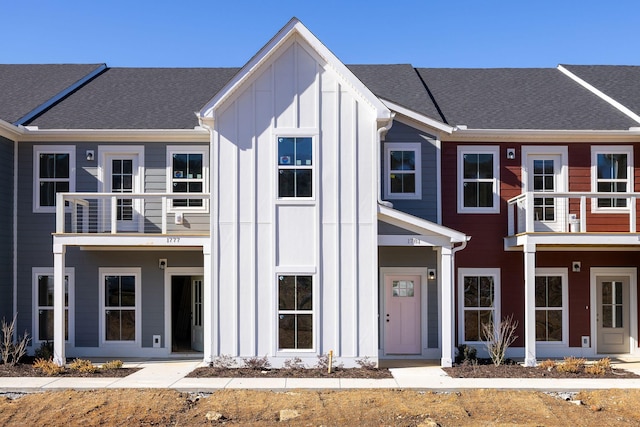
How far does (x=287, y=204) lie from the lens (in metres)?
14.5

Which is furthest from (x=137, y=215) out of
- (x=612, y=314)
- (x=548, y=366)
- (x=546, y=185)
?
(x=612, y=314)

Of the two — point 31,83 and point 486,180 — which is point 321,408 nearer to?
point 486,180

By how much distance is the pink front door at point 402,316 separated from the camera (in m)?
16.4

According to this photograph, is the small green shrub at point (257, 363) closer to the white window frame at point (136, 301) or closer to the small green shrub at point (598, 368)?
the white window frame at point (136, 301)

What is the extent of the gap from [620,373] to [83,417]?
10725 millimetres

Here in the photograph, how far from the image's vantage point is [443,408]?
10.7m

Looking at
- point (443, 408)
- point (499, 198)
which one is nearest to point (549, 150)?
point (499, 198)

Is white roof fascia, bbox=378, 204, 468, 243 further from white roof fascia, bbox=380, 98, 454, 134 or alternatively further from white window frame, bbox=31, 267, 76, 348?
white window frame, bbox=31, 267, 76, 348

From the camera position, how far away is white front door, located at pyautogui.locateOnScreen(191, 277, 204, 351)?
55.9ft

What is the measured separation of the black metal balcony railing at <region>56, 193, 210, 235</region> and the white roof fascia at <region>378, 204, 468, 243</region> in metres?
4.41

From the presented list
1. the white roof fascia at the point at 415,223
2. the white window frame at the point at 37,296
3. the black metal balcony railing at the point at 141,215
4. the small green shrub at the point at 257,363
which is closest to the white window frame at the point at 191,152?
the black metal balcony railing at the point at 141,215

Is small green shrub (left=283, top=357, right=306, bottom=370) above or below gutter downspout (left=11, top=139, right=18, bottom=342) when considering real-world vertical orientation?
below

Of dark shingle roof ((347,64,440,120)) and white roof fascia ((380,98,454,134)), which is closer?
white roof fascia ((380,98,454,134))

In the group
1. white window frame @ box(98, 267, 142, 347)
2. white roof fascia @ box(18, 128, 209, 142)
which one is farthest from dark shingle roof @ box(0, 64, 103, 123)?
white window frame @ box(98, 267, 142, 347)
